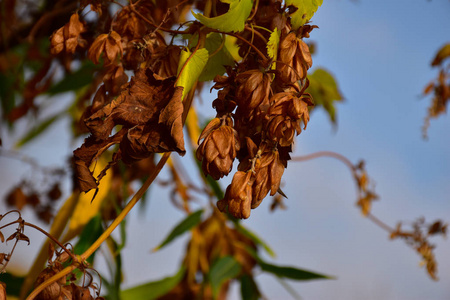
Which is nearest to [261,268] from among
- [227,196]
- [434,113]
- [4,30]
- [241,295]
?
[241,295]

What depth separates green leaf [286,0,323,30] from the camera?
45 cm

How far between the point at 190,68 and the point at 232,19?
0.17ft

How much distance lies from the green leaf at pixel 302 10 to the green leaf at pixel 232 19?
0.13 feet

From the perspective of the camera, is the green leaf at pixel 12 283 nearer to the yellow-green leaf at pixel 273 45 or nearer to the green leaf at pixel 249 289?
the green leaf at pixel 249 289

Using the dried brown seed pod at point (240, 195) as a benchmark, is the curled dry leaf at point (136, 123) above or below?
above

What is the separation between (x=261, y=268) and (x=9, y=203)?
52cm

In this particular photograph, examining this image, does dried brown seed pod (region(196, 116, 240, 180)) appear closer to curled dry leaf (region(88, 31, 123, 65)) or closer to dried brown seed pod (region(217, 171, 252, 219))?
dried brown seed pod (region(217, 171, 252, 219))

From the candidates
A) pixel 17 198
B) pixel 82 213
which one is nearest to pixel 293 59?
pixel 82 213

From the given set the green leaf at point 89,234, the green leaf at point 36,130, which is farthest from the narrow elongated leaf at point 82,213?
the green leaf at point 36,130

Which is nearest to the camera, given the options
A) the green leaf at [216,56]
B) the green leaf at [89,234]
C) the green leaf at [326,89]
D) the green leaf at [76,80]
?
the green leaf at [216,56]

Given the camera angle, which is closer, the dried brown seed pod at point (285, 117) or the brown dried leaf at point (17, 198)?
the dried brown seed pod at point (285, 117)

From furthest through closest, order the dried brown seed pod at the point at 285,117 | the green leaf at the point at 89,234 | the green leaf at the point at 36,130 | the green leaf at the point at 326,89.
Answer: the green leaf at the point at 36,130 < the green leaf at the point at 326,89 < the green leaf at the point at 89,234 < the dried brown seed pod at the point at 285,117

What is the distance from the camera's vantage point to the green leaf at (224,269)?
3.57ft

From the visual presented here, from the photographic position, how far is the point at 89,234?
2.60ft
